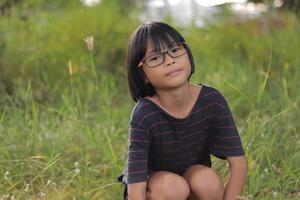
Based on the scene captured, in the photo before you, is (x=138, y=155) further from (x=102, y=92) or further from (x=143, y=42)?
(x=102, y=92)

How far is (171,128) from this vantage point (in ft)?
7.75

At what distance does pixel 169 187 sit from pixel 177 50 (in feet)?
1.55

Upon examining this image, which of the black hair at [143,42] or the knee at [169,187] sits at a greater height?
the black hair at [143,42]

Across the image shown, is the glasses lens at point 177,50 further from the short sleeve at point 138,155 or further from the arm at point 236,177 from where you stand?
the arm at point 236,177

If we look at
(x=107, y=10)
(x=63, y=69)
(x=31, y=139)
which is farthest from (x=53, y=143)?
(x=107, y=10)

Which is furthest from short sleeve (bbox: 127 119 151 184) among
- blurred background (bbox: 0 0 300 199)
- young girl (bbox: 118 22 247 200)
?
blurred background (bbox: 0 0 300 199)

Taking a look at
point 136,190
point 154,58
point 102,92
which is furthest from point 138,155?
point 102,92

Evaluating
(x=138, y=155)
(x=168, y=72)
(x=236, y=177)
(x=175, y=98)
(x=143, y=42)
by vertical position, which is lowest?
(x=236, y=177)

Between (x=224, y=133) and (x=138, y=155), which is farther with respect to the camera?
(x=224, y=133)

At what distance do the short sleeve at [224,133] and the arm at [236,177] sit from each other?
0.03 meters

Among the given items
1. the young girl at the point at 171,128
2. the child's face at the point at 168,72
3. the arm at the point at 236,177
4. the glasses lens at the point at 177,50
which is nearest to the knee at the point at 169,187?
the young girl at the point at 171,128

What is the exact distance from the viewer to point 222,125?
2426 mm

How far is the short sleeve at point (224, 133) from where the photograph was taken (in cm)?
242

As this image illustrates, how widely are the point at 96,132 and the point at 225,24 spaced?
9.85 feet
